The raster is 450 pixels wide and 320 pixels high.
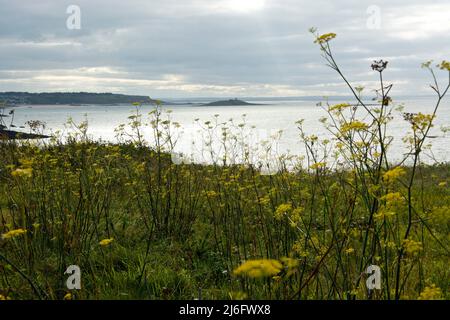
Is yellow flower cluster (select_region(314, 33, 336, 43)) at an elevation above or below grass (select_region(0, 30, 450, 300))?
above

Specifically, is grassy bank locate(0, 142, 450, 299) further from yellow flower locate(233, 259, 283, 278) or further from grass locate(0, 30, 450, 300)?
yellow flower locate(233, 259, 283, 278)

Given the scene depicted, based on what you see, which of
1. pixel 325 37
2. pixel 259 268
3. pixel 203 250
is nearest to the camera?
pixel 259 268

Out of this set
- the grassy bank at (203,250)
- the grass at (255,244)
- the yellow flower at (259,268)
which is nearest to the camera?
the yellow flower at (259,268)

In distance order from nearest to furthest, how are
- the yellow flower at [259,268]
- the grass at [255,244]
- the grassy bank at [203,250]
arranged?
the yellow flower at [259,268] → the grass at [255,244] → the grassy bank at [203,250]

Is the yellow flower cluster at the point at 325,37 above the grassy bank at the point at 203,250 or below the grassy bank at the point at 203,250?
Result: above

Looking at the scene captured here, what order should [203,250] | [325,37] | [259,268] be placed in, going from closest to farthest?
[259,268], [325,37], [203,250]

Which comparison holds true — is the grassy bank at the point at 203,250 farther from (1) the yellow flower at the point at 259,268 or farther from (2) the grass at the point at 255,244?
(1) the yellow flower at the point at 259,268

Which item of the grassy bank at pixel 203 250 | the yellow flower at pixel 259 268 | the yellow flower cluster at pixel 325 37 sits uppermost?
the yellow flower cluster at pixel 325 37

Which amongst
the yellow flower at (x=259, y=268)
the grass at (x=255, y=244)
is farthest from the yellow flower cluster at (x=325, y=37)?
the yellow flower at (x=259, y=268)

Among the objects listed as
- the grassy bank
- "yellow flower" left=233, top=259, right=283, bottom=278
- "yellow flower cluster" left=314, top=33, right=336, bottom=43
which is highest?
"yellow flower cluster" left=314, top=33, right=336, bottom=43

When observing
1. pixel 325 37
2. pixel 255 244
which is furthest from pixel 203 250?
pixel 325 37

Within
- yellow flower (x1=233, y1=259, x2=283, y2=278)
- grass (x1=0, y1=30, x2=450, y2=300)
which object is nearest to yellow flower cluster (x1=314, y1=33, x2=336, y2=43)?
grass (x1=0, y1=30, x2=450, y2=300)

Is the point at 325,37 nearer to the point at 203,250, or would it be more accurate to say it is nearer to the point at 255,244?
the point at 255,244
